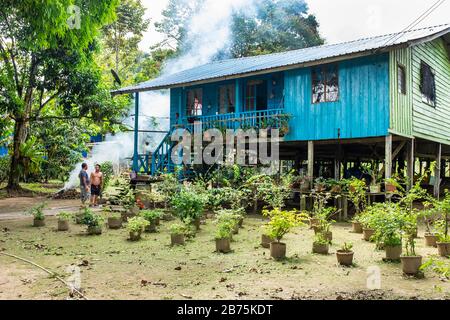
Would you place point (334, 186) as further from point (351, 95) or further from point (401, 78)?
point (401, 78)

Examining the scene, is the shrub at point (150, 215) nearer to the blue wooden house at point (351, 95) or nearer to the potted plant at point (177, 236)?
the potted plant at point (177, 236)

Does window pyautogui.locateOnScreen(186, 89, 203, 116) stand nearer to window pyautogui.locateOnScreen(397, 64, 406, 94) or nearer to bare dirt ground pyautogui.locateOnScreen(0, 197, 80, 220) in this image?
bare dirt ground pyautogui.locateOnScreen(0, 197, 80, 220)

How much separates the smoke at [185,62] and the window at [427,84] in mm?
17484

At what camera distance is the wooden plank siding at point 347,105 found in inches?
494

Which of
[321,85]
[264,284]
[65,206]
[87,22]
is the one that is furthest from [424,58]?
[65,206]

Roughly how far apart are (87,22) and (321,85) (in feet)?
25.1

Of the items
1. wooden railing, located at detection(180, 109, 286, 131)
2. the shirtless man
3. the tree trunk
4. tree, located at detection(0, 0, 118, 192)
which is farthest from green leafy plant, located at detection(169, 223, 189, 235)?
the tree trunk

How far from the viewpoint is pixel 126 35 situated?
38406mm

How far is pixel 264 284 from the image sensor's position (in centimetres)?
543

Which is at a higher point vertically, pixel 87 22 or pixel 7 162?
pixel 87 22

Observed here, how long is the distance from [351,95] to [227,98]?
5.98 metres

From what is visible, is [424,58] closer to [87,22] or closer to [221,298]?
[87,22]

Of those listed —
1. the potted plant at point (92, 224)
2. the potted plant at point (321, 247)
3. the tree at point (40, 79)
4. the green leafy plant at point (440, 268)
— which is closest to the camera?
the green leafy plant at point (440, 268)

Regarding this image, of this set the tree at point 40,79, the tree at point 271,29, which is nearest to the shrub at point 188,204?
the tree at point 40,79
